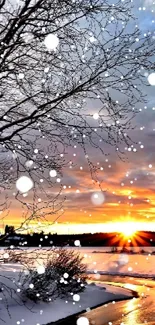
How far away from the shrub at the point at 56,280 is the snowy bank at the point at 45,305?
0.35 meters

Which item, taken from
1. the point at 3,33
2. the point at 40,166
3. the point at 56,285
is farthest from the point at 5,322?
the point at 3,33

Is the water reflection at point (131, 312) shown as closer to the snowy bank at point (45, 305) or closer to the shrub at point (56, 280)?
the snowy bank at point (45, 305)

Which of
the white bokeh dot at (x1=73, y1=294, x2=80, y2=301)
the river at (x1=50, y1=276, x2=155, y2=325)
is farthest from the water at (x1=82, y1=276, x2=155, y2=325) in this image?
the white bokeh dot at (x1=73, y1=294, x2=80, y2=301)

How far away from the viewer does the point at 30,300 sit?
19328 millimetres

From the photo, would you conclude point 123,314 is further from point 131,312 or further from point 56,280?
point 56,280

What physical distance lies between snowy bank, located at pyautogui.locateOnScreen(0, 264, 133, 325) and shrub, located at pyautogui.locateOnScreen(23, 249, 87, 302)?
0.35 meters

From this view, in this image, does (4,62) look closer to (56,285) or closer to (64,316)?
(64,316)

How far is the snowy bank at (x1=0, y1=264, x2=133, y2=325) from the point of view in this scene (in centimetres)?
1623

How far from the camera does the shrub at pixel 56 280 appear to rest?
1961 cm

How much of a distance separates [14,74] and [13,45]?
1.39 ft

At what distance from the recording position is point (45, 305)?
19.9 m

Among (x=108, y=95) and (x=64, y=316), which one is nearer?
(x=108, y=95)

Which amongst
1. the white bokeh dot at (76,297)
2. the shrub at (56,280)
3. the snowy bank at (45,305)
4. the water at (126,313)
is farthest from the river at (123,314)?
the shrub at (56,280)

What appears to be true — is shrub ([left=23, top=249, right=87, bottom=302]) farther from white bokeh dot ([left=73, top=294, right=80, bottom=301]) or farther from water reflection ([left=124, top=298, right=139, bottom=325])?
water reflection ([left=124, top=298, right=139, bottom=325])
